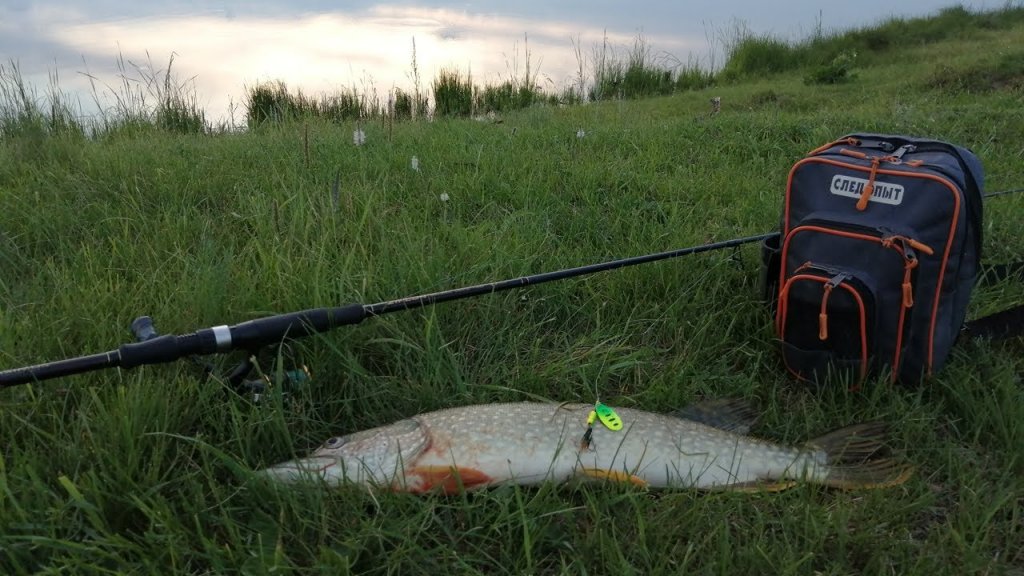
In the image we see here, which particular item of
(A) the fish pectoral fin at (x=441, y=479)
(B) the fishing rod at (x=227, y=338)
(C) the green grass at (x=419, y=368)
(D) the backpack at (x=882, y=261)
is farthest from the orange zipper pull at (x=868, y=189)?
(A) the fish pectoral fin at (x=441, y=479)

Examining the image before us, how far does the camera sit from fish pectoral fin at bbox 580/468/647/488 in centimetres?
192

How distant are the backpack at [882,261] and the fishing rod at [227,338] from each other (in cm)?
78

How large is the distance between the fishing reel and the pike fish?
0.86 feet

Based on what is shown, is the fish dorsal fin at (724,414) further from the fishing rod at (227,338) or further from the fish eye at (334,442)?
the fish eye at (334,442)

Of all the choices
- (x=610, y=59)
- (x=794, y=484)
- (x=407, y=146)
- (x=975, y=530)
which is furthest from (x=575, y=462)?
(x=610, y=59)

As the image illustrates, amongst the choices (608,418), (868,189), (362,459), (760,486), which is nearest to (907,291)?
(868,189)

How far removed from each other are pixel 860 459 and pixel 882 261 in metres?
0.66

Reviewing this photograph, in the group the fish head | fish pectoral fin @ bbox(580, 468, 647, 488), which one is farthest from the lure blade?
the fish head

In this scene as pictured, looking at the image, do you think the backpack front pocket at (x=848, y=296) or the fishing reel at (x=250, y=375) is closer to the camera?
the fishing reel at (x=250, y=375)

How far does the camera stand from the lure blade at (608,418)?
6.64ft

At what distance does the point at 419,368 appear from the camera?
2.34 m

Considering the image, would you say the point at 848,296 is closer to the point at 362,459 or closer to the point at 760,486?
the point at 760,486

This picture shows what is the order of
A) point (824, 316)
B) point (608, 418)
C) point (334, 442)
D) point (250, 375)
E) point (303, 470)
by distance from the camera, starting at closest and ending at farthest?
point (303, 470)
point (334, 442)
point (608, 418)
point (250, 375)
point (824, 316)

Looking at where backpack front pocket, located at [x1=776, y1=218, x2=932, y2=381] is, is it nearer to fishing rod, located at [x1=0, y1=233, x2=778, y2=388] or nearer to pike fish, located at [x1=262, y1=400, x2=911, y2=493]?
pike fish, located at [x1=262, y1=400, x2=911, y2=493]
